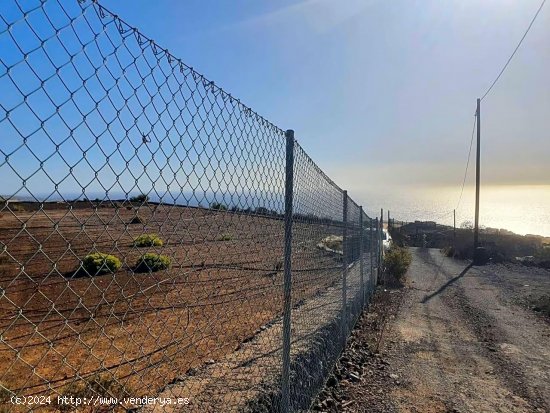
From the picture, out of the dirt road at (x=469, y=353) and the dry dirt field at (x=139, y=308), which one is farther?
the dirt road at (x=469, y=353)

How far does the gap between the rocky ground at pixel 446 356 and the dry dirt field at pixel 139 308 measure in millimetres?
1401

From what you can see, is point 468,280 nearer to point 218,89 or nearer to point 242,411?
point 242,411

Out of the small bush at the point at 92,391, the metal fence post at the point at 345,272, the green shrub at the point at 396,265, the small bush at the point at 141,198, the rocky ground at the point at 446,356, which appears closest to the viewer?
the small bush at the point at 141,198

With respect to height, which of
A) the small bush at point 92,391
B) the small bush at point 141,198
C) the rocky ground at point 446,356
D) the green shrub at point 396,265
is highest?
the small bush at point 141,198

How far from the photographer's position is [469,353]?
646cm

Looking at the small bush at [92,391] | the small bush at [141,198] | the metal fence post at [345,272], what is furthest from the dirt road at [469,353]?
the small bush at [141,198]

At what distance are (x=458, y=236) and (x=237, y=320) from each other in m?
25.3

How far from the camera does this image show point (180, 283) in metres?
9.34

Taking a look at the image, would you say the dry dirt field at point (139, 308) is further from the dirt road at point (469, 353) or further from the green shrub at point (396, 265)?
the green shrub at point (396, 265)

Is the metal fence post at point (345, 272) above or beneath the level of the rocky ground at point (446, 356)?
above

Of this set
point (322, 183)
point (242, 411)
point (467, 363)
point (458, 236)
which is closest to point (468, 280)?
point (467, 363)

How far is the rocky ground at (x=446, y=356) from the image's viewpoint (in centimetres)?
473

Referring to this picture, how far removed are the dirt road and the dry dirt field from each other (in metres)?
1.92

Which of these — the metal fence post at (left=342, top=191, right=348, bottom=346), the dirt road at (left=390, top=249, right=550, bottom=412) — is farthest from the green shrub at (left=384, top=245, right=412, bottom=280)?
the metal fence post at (left=342, top=191, right=348, bottom=346)
